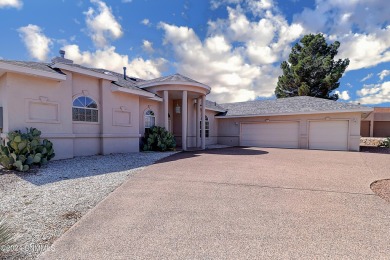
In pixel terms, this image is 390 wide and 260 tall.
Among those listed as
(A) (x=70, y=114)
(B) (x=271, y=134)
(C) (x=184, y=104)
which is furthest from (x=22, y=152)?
(B) (x=271, y=134)

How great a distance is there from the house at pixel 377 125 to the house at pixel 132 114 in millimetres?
20110

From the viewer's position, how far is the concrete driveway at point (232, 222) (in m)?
2.94

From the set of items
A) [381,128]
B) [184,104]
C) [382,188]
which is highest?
[184,104]

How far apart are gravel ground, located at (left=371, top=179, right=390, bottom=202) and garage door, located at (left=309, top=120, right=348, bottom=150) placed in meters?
10.2

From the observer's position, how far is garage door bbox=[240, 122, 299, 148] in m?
17.8

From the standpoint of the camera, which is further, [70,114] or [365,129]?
[365,129]

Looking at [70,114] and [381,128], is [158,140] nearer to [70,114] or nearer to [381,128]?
[70,114]

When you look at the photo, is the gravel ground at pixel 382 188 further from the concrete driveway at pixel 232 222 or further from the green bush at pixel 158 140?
the green bush at pixel 158 140

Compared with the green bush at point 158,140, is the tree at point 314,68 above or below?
above

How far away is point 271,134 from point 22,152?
17213 mm

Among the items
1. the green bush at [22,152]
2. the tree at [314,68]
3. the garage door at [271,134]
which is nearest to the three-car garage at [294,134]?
the garage door at [271,134]

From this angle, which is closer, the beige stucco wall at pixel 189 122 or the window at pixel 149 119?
the window at pixel 149 119

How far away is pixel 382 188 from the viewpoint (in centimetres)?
599

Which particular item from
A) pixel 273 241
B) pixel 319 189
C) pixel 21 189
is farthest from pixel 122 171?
pixel 319 189
